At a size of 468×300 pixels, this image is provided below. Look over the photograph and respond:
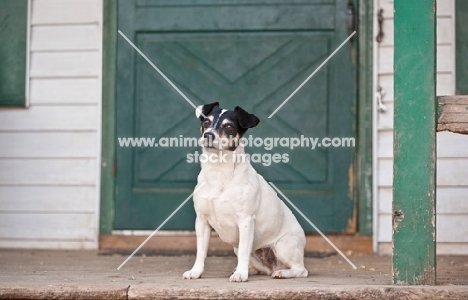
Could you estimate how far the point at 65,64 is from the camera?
6.54 meters

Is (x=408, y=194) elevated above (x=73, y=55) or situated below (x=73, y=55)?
below

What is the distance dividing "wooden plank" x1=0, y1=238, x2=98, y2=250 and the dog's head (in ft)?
7.39

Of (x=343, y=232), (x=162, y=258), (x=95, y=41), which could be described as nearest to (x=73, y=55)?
(x=95, y=41)

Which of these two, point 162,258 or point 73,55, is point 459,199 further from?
point 73,55

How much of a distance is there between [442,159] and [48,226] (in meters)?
3.27

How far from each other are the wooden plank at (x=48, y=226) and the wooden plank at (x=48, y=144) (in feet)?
1.66

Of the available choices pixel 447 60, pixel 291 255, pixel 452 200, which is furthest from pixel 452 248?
pixel 291 255

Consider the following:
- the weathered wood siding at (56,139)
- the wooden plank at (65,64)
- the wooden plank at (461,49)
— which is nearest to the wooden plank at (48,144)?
the weathered wood siding at (56,139)

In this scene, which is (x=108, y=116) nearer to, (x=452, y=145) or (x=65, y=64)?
(x=65, y=64)

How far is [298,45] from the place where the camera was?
634 centimetres

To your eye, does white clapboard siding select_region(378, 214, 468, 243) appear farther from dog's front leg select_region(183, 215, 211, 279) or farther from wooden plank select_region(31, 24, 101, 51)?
wooden plank select_region(31, 24, 101, 51)

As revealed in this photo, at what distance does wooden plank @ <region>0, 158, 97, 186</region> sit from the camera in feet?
21.3

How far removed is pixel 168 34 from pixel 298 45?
1075mm

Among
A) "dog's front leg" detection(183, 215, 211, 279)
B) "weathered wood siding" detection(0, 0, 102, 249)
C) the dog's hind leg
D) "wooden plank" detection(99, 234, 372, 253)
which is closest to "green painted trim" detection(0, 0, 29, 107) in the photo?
"weathered wood siding" detection(0, 0, 102, 249)
